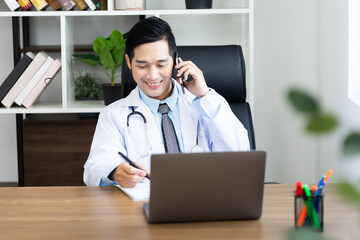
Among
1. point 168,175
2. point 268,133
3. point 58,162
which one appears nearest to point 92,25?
point 58,162

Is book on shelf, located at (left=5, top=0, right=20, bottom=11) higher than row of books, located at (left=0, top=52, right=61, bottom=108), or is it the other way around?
book on shelf, located at (left=5, top=0, right=20, bottom=11)

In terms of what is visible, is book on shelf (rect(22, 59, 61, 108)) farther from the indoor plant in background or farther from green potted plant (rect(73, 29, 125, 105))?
the indoor plant in background

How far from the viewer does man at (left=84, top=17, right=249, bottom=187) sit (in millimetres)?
1819

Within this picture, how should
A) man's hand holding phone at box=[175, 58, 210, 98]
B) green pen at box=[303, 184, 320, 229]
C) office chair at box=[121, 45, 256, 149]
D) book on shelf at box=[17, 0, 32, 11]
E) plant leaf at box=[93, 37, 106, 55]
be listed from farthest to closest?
book on shelf at box=[17, 0, 32, 11] < plant leaf at box=[93, 37, 106, 55] < office chair at box=[121, 45, 256, 149] < man's hand holding phone at box=[175, 58, 210, 98] < green pen at box=[303, 184, 320, 229]

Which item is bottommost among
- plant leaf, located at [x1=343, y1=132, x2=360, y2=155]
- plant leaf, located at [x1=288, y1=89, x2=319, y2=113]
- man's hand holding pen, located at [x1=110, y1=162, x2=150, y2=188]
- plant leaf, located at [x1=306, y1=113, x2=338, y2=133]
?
man's hand holding pen, located at [x1=110, y1=162, x2=150, y2=188]

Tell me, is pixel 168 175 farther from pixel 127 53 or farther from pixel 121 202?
pixel 127 53

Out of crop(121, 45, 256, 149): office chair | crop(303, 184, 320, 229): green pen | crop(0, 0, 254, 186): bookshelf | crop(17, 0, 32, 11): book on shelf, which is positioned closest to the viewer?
crop(303, 184, 320, 229): green pen

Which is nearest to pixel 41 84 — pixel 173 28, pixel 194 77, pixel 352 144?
pixel 173 28

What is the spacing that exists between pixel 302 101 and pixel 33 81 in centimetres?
282

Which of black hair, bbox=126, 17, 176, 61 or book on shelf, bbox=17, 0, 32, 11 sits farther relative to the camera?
book on shelf, bbox=17, 0, 32, 11

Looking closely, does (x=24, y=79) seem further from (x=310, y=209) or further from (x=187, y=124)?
(x=310, y=209)

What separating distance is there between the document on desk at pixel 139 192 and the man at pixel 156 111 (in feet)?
1.08

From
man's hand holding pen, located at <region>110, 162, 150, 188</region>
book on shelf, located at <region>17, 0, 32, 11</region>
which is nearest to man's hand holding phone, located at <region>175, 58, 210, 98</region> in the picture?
man's hand holding pen, located at <region>110, 162, 150, 188</region>

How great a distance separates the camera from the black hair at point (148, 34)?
1.83 m
